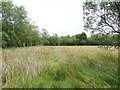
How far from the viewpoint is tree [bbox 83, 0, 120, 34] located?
244 cm

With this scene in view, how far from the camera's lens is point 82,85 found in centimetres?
153

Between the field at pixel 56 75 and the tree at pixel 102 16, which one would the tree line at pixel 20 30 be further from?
the field at pixel 56 75

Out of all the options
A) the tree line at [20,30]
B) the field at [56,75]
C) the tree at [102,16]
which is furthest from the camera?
the tree line at [20,30]

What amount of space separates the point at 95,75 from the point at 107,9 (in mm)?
1742

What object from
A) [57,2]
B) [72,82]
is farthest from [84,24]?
[72,82]

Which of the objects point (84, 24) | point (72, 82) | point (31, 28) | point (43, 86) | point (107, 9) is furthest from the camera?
point (31, 28)

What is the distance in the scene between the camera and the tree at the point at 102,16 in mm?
2436

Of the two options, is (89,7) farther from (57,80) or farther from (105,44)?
(57,80)

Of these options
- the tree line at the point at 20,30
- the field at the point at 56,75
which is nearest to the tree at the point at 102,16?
the field at the point at 56,75

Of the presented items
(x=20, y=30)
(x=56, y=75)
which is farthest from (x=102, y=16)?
(x=20, y=30)

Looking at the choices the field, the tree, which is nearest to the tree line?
the tree

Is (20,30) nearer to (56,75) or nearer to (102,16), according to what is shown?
(102,16)

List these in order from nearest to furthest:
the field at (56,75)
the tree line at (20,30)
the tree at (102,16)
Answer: the field at (56,75) → the tree at (102,16) → the tree line at (20,30)

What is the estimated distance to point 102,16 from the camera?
253 centimetres
